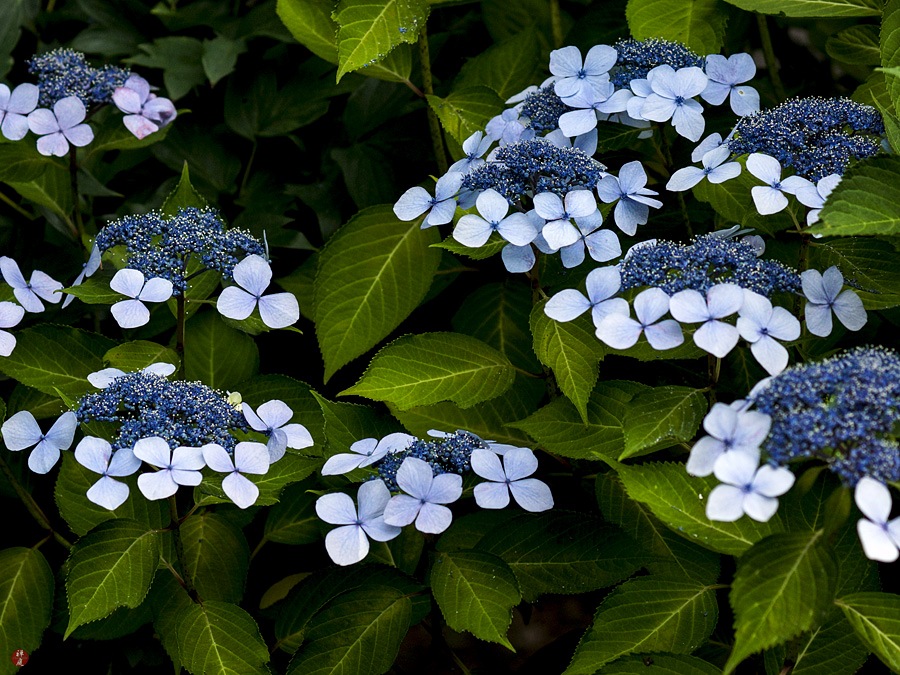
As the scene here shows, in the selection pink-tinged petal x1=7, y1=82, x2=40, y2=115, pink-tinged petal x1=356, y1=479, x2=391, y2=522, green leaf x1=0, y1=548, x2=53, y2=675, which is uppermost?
pink-tinged petal x1=7, y1=82, x2=40, y2=115

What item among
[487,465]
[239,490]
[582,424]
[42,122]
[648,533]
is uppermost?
[42,122]

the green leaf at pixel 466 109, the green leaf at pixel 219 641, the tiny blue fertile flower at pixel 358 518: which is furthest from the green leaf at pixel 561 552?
the green leaf at pixel 466 109

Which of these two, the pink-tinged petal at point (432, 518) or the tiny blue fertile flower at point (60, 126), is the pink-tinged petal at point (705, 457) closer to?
the pink-tinged petal at point (432, 518)

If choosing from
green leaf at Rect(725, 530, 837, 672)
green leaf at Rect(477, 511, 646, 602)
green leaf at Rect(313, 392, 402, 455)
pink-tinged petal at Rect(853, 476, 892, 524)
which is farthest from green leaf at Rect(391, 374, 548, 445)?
pink-tinged petal at Rect(853, 476, 892, 524)

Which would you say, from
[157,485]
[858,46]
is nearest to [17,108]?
[157,485]

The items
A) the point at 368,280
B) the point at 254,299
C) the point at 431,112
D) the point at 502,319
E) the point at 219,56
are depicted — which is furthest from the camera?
the point at 219,56

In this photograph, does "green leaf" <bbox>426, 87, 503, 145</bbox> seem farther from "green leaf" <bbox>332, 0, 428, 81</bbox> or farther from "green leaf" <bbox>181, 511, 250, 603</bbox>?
"green leaf" <bbox>181, 511, 250, 603</bbox>

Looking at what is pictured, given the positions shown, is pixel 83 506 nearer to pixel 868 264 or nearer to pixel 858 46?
pixel 868 264

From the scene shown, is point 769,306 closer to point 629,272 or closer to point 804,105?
point 629,272
